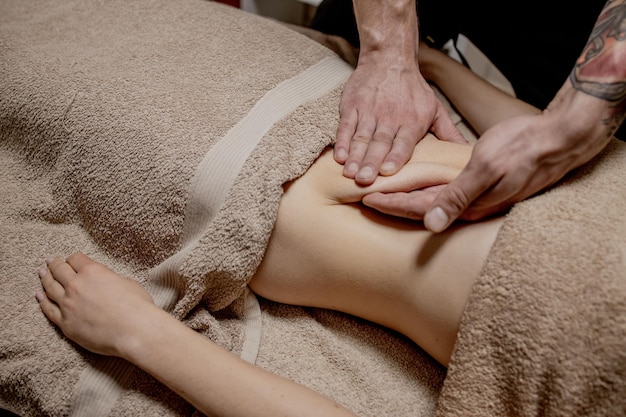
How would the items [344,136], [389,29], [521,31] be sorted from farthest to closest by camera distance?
1. [521,31]
2. [389,29]
3. [344,136]

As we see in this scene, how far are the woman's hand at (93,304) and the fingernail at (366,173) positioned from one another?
37cm

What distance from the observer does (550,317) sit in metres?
0.59

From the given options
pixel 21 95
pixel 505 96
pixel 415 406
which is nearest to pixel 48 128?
pixel 21 95

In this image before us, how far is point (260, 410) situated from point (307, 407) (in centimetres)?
6

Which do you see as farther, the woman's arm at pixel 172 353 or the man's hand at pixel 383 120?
the man's hand at pixel 383 120

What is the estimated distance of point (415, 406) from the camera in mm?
779

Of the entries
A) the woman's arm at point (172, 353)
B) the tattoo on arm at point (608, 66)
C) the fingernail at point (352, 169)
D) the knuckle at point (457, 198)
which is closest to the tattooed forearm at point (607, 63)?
the tattoo on arm at point (608, 66)

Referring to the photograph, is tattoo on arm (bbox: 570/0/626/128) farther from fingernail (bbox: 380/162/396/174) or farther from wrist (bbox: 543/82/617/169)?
fingernail (bbox: 380/162/396/174)

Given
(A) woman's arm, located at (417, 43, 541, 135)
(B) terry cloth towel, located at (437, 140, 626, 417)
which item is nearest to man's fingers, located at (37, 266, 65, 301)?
(B) terry cloth towel, located at (437, 140, 626, 417)

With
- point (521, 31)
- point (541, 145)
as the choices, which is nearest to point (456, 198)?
point (541, 145)

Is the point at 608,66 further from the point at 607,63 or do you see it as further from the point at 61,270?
the point at 61,270

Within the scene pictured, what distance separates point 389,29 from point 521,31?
16.1 inches

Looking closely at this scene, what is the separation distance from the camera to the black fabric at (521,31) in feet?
3.70

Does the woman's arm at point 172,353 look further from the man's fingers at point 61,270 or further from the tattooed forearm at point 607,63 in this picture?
the tattooed forearm at point 607,63
